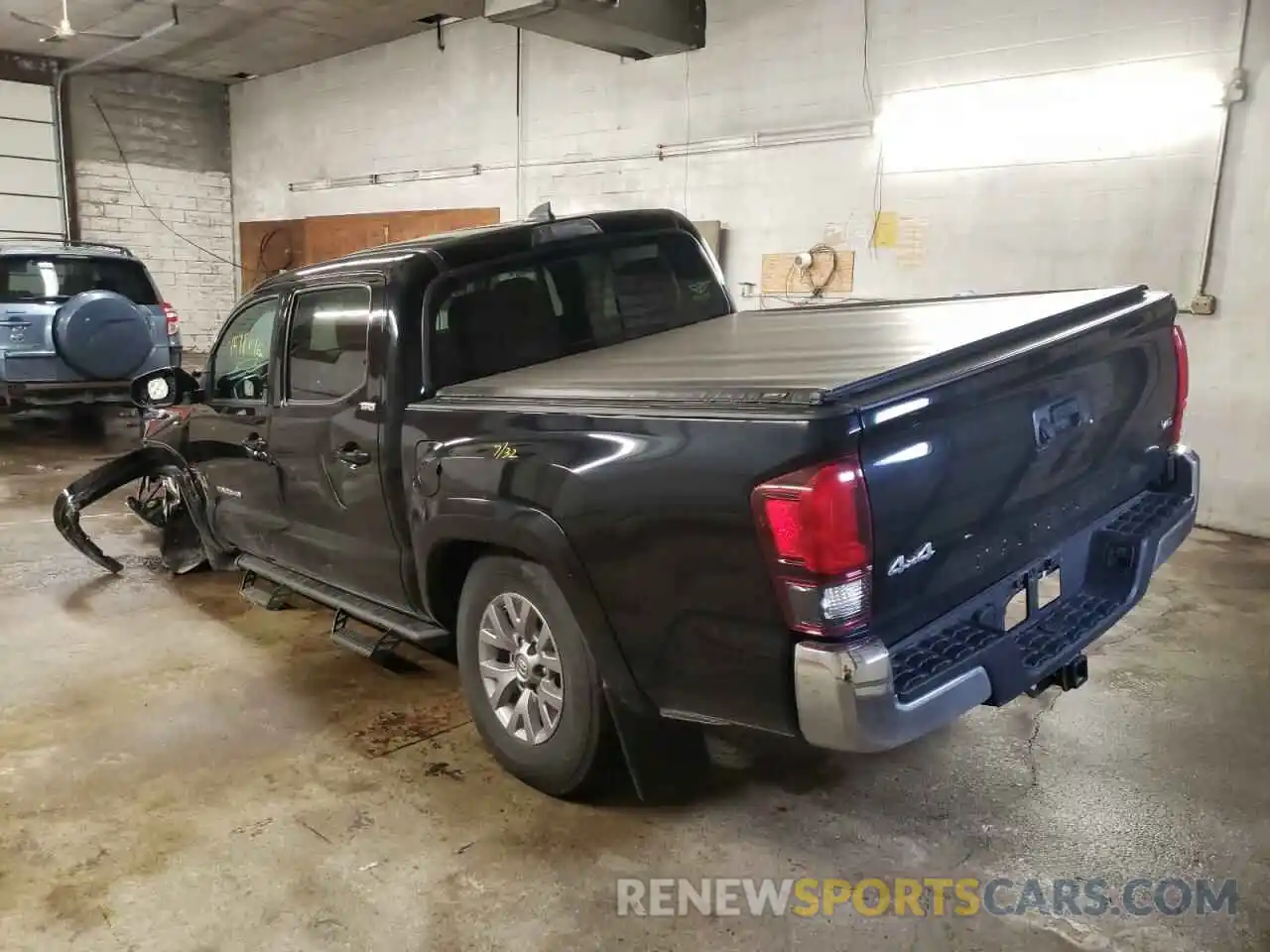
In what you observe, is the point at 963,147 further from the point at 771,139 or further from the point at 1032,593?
the point at 1032,593

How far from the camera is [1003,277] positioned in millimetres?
6609

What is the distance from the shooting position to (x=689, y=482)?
2127 mm

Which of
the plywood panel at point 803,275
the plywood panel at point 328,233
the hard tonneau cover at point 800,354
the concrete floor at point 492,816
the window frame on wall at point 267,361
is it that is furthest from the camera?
the plywood panel at point 328,233

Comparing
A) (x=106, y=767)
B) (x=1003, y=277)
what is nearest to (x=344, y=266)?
(x=106, y=767)

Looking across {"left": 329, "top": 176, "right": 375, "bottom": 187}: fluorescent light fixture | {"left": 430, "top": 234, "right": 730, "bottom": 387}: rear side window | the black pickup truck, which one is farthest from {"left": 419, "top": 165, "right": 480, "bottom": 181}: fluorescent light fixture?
{"left": 430, "top": 234, "right": 730, "bottom": 387}: rear side window

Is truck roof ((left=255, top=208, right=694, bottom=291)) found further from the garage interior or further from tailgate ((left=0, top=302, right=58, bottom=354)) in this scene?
tailgate ((left=0, top=302, right=58, bottom=354))

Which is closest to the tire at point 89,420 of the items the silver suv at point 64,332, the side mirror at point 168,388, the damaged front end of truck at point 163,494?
the silver suv at point 64,332

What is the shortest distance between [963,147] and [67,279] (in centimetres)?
763

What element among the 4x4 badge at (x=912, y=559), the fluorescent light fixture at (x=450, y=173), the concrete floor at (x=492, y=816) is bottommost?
the concrete floor at (x=492, y=816)

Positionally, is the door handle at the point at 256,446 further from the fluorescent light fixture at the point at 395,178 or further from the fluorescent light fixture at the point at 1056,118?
the fluorescent light fixture at the point at 395,178

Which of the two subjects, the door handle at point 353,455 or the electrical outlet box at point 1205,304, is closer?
the door handle at point 353,455

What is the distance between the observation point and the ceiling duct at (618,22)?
684cm

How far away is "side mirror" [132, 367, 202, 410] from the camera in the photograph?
4.56 meters

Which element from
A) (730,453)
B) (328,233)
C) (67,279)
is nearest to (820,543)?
(730,453)
